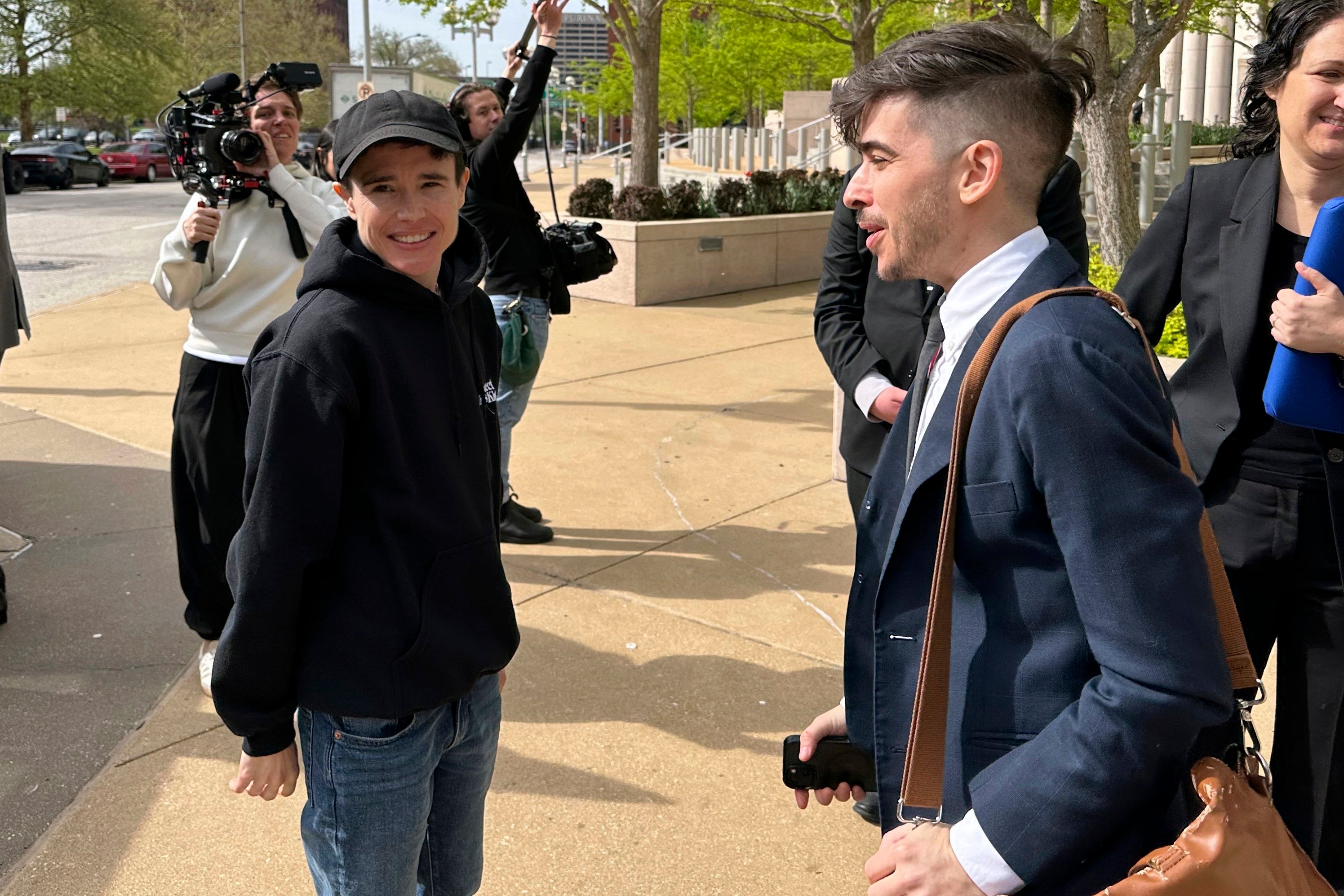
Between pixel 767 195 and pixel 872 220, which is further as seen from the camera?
pixel 767 195

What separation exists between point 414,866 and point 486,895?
921 millimetres

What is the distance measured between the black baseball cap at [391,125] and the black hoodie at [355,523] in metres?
0.16

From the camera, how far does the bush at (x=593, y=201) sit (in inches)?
526

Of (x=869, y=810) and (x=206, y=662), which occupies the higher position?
(x=206, y=662)

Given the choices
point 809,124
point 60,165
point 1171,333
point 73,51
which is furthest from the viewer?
point 73,51

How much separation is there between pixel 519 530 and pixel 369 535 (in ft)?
11.3

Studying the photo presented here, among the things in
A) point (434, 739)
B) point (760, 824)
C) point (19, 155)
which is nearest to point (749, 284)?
point (760, 824)

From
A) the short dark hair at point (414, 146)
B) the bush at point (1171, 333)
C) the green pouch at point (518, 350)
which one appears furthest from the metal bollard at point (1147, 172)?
the short dark hair at point (414, 146)

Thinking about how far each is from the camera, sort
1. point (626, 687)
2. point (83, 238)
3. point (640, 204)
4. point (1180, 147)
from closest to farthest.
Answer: point (626, 687) → point (640, 204) → point (1180, 147) → point (83, 238)

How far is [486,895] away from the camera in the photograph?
301cm

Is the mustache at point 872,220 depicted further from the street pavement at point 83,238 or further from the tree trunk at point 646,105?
the tree trunk at point 646,105

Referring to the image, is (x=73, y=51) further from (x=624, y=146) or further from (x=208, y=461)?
(x=208, y=461)

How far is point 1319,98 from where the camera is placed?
8.04ft

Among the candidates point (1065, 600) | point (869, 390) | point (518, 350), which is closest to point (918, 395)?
point (1065, 600)
